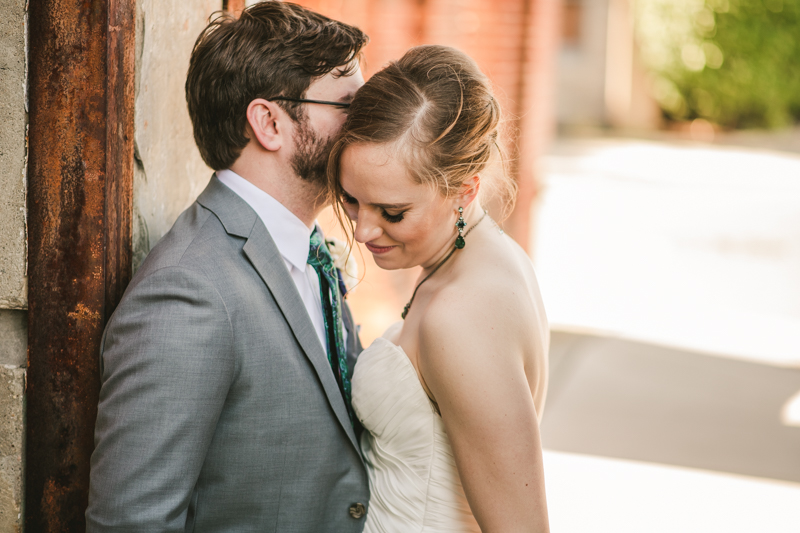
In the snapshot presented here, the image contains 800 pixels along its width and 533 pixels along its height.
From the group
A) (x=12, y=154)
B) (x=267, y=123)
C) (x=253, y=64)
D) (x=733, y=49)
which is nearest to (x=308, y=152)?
(x=267, y=123)

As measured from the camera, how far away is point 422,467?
1.93 m

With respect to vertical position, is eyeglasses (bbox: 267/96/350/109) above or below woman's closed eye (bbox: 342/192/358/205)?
above

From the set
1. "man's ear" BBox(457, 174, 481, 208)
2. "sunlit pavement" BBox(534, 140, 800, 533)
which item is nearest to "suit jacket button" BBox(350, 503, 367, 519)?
"man's ear" BBox(457, 174, 481, 208)

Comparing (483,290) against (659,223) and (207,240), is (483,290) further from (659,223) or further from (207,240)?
(659,223)

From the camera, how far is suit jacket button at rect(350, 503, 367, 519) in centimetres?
192

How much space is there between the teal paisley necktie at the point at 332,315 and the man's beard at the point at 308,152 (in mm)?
244

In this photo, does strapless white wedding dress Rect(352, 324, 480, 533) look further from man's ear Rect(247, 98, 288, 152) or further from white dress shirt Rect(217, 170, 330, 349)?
man's ear Rect(247, 98, 288, 152)

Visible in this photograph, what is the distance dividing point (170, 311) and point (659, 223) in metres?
10.3

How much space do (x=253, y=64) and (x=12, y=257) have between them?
30.1 inches

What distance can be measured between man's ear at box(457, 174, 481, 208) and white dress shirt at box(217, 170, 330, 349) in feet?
1.47

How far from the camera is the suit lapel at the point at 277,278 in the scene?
1.80 m

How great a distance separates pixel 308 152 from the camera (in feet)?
6.49

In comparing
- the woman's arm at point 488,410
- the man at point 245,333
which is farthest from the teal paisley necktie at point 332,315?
the woman's arm at point 488,410

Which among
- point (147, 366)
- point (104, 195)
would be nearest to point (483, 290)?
point (147, 366)
